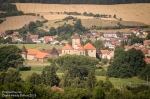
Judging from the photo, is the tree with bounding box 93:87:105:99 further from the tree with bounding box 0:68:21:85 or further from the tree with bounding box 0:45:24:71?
the tree with bounding box 0:45:24:71

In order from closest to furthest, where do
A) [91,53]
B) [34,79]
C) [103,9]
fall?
[34,79] → [91,53] → [103,9]

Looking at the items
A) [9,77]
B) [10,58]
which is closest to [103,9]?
[10,58]

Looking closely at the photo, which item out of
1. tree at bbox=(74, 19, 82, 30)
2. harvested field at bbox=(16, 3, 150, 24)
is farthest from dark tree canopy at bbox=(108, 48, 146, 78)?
harvested field at bbox=(16, 3, 150, 24)

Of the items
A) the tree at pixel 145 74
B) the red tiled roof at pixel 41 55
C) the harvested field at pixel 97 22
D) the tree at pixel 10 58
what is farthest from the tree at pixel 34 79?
the harvested field at pixel 97 22

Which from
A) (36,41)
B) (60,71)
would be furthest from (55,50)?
(36,41)

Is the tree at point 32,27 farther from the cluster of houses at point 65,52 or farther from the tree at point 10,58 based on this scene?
the tree at point 10,58

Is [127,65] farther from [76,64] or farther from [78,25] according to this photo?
[78,25]
